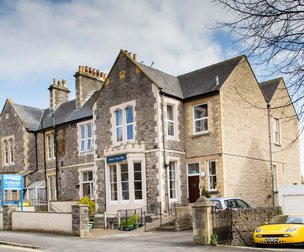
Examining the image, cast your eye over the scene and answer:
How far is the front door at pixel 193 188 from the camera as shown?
24.3 meters

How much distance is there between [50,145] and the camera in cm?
3344

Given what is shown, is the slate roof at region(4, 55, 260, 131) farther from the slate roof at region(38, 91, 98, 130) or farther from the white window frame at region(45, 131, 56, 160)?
the white window frame at region(45, 131, 56, 160)

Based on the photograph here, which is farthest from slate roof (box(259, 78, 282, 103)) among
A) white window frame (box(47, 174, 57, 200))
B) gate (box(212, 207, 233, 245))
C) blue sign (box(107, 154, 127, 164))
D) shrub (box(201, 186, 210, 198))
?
white window frame (box(47, 174, 57, 200))

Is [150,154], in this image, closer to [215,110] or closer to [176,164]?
[176,164]

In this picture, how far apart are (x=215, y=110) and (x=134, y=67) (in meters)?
5.57

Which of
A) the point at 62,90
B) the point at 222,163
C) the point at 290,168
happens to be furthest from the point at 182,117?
the point at 62,90

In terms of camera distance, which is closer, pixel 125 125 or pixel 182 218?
pixel 182 218

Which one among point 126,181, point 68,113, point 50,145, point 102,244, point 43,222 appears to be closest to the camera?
point 102,244

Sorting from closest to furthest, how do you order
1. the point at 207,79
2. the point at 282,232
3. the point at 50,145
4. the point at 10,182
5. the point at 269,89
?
the point at 282,232, the point at 10,182, the point at 207,79, the point at 269,89, the point at 50,145

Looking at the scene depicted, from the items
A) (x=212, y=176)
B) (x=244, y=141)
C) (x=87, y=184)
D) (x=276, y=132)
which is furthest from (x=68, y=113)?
(x=276, y=132)

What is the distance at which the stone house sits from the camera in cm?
2361

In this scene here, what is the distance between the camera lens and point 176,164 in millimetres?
24500

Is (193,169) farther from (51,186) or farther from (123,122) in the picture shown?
(51,186)

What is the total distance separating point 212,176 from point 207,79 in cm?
587
